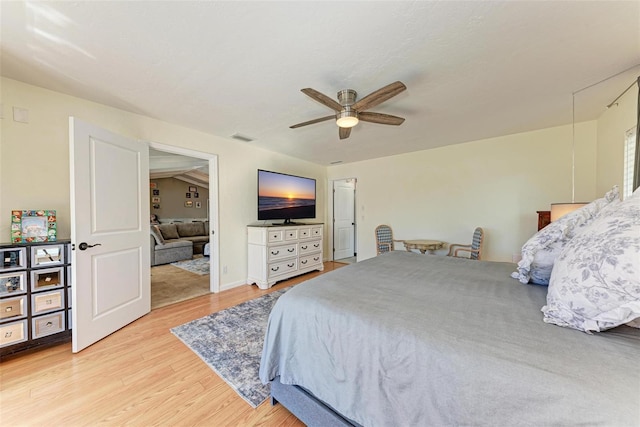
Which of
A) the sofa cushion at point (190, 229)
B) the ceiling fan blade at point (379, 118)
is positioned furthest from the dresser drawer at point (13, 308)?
the sofa cushion at point (190, 229)

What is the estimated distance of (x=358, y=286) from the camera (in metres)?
1.48

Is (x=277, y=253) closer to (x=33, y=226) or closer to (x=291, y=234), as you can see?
(x=291, y=234)

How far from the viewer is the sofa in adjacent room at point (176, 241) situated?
5152 mm

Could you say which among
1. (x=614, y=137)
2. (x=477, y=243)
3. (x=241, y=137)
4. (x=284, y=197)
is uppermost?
(x=241, y=137)

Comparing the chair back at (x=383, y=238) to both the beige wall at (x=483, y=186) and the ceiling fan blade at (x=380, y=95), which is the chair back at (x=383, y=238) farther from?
the ceiling fan blade at (x=380, y=95)

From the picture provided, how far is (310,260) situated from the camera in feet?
14.5

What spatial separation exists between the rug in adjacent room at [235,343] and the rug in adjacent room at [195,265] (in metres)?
2.21

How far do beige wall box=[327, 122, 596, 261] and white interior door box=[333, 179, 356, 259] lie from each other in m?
1.00

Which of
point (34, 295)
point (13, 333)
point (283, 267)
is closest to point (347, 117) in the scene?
point (283, 267)

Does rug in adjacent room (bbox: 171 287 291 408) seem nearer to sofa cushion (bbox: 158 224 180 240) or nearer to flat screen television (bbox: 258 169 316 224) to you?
flat screen television (bbox: 258 169 316 224)

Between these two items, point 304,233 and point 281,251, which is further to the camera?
point 304,233

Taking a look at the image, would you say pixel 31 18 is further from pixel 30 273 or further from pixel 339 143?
pixel 339 143

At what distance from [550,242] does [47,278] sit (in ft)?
12.5

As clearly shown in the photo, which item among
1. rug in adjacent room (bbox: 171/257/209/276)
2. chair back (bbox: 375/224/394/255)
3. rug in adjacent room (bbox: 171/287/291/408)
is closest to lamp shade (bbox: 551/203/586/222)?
chair back (bbox: 375/224/394/255)
